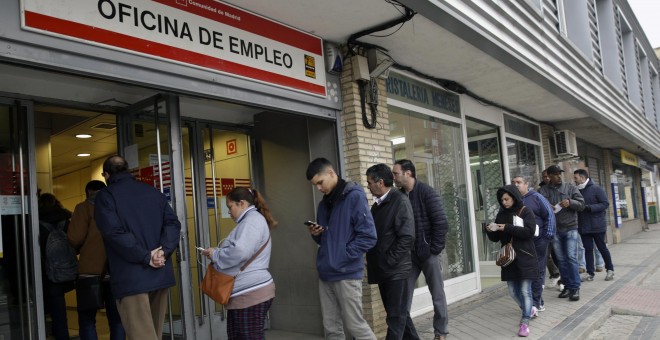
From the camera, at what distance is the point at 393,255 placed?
4184mm

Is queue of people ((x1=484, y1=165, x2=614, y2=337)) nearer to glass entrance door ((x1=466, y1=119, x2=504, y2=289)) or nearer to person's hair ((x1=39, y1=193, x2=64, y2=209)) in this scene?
glass entrance door ((x1=466, y1=119, x2=504, y2=289))

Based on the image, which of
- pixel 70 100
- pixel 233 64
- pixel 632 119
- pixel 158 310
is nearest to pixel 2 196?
pixel 70 100

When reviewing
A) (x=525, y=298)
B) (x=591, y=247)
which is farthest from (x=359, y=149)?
(x=591, y=247)

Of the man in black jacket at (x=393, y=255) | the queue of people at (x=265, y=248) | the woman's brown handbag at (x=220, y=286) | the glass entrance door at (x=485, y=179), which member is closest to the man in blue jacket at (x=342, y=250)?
the queue of people at (x=265, y=248)

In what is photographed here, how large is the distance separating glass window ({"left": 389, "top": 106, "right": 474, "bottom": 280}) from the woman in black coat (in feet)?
4.98

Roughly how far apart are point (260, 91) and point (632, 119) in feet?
45.6

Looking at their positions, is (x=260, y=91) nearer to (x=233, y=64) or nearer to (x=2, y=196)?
(x=233, y=64)

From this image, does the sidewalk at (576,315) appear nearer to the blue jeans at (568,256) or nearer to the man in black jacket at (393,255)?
the blue jeans at (568,256)

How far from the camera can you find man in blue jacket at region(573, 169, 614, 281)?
26.9 feet

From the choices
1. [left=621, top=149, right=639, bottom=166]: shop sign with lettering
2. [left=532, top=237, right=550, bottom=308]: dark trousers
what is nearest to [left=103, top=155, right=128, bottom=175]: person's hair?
[left=532, top=237, right=550, bottom=308]: dark trousers

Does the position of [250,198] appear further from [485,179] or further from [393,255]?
[485,179]

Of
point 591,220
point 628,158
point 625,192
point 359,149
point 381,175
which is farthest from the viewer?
point 625,192

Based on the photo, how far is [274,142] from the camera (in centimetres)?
629

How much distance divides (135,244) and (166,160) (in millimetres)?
1179
